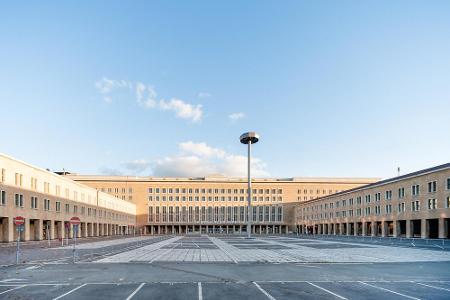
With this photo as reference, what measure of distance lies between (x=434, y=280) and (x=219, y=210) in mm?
153263

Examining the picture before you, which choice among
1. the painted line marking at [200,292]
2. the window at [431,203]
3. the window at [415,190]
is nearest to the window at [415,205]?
the window at [415,190]

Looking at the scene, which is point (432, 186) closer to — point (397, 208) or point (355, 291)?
point (397, 208)

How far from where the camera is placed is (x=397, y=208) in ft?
272

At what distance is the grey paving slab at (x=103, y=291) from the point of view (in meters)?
15.3

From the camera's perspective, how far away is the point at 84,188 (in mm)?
90562

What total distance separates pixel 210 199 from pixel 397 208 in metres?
99.2

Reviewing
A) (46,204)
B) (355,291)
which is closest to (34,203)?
(46,204)

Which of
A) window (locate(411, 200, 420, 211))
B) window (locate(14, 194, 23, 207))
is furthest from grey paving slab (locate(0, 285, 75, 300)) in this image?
window (locate(411, 200, 420, 211))

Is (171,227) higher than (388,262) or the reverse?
the reverse

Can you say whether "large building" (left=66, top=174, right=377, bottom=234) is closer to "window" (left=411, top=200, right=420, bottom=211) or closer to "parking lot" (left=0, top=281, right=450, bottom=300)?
"window" (left=411, top=200, right=420, bottom=211)

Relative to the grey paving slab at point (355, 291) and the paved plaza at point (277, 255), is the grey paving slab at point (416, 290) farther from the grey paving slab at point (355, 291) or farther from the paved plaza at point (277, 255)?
the paved plaza at point (277, 255)

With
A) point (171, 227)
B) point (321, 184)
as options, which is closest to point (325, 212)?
point (321, 184)

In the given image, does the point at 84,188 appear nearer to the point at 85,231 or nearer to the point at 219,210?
the point at 85,231

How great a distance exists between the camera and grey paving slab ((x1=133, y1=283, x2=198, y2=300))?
15262 mm
